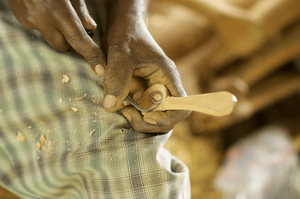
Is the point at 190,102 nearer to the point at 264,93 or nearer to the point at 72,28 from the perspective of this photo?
the point at 72,28

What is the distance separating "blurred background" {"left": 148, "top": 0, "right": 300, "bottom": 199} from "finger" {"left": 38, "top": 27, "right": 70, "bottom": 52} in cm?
103

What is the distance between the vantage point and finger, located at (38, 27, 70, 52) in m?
0.53

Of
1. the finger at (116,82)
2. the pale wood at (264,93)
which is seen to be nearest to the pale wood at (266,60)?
the pale wood at (264,93)

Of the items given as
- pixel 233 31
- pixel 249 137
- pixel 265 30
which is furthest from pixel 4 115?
pixel 249 137

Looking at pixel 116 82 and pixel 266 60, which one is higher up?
pixel 116 82

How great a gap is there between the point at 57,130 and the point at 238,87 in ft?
4.65

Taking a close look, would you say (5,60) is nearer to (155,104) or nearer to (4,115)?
(4,115)

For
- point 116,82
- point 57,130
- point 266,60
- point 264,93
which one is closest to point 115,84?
point 116,82

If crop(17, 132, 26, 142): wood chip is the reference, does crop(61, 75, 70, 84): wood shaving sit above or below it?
above

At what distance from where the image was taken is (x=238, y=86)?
172 cm

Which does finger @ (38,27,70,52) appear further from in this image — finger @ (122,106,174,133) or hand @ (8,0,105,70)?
finger @ (122,106,174,133)

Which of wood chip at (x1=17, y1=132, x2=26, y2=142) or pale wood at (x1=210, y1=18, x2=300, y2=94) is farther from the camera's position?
pale wood at (x1=210, y1=18, x2=300, y2=94)

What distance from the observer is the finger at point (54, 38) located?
53 centimetres

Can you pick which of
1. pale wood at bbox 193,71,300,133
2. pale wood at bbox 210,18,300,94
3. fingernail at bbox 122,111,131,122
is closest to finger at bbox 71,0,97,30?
fingernail at bbox 122,111,131,122
